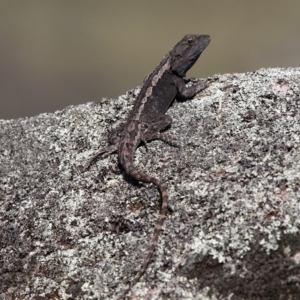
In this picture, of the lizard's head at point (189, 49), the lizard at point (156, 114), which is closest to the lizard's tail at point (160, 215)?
the lizard at point (156, 114)

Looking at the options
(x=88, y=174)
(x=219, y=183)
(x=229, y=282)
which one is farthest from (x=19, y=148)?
(x=229, y=282)

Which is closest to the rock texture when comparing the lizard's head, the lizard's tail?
the lizard's tail

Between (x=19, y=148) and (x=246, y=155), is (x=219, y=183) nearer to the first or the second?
(x=246, y=155)

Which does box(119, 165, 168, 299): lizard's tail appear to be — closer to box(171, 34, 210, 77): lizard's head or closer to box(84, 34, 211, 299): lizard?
box(84, 34, 211, 299): lizard

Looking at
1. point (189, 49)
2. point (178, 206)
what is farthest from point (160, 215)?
point (189, 49)

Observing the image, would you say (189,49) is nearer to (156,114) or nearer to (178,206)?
(156,114)

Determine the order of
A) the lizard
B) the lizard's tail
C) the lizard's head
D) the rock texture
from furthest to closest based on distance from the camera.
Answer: the lizard's head
the lizard
the lizard's tail
the rock texture
